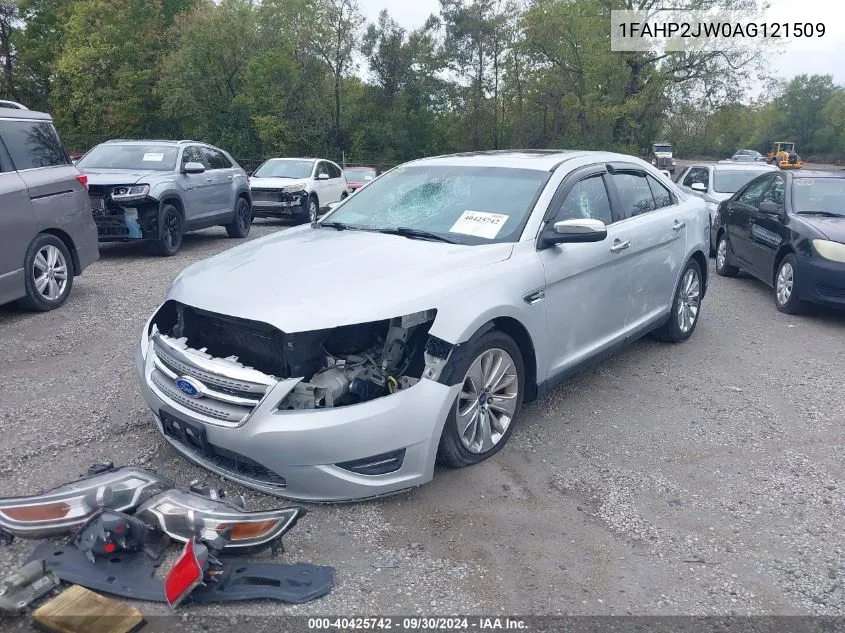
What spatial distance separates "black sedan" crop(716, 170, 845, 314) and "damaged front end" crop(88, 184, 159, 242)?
26.3 ft

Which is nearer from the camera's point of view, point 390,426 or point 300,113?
point 390,426

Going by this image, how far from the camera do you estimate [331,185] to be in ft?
57.6

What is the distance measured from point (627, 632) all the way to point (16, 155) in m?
6.73

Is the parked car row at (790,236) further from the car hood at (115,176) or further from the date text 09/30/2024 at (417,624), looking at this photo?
the car hood at (115,176)

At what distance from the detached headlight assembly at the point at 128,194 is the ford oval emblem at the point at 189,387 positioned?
7.20 meters

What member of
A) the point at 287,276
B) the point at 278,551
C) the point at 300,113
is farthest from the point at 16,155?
the point at 300,113

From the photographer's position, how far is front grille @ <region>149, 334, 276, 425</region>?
328 centimetres

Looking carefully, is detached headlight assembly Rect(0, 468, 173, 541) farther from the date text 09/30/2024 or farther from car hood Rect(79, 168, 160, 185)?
car hood Rect(79, 168, 160, 185)

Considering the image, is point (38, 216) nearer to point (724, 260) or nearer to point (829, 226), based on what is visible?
point (829, 226)

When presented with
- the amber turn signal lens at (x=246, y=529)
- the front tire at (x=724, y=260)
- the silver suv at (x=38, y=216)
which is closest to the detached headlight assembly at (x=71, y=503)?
the amber turn signal lens at (x=246, y=529)

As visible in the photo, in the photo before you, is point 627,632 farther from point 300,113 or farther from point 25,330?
point 300,113

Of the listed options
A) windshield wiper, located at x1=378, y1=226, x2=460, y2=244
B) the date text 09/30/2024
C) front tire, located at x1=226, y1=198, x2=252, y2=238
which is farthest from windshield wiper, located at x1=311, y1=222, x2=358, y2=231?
front tire, located at x1=226, y1=198, x2=252, y2=238

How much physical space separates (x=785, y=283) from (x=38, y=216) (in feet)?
25.5

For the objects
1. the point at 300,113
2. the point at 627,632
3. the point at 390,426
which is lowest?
the point at 627,632
